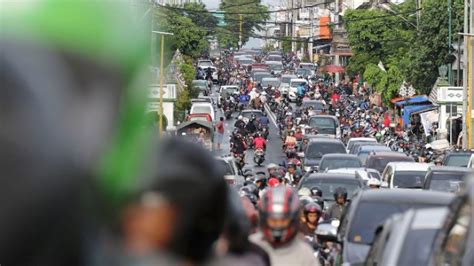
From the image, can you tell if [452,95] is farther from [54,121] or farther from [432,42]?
[54,121]

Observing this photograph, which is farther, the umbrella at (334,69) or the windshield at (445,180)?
the umbrella at (334,69)

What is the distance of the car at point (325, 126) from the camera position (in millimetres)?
56562

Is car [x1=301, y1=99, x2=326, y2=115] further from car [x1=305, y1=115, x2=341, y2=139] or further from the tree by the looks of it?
car [x1=305, y1=115, x2=341, y2=139]

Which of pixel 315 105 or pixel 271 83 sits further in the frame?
pixel 271 83

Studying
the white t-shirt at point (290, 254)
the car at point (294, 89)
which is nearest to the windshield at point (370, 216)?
the white t-shirt at point (290, 254)

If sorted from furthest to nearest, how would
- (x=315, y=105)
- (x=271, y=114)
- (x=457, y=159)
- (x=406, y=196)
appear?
(x=271, y=114), (x=315, y=105), (x=457, y=159), (x=406, y=196)

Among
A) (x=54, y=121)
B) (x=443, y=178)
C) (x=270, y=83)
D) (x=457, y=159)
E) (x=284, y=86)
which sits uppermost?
(x=54, y=121)

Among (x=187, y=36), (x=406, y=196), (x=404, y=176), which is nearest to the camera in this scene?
(x=406, y=196)

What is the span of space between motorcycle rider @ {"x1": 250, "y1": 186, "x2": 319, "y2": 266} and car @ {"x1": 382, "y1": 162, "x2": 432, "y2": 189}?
58.2 ft

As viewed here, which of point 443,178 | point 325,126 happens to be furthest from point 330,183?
point 325,126

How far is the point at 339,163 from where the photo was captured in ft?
108

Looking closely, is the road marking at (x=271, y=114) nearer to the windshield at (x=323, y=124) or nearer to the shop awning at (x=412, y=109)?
the shop awning at (x=412, y=109)

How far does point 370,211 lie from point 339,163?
2053cm

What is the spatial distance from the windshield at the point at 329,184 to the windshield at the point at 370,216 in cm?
975
